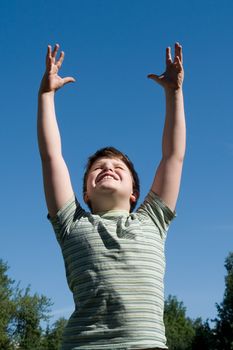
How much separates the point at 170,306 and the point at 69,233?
73.4 meters

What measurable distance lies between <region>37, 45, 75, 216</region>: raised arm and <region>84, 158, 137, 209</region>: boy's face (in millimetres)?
169

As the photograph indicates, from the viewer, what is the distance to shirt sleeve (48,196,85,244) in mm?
3662

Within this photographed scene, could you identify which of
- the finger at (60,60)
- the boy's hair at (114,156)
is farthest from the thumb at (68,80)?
the boy's hair at (114,156)

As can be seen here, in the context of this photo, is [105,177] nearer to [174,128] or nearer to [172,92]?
[174,128]

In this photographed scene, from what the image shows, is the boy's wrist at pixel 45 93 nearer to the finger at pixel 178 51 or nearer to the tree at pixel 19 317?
the finger at pixel 178 51

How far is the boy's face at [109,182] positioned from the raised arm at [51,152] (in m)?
0.17

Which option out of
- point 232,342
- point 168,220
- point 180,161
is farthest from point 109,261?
point 232,342

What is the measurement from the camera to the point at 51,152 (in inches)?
150

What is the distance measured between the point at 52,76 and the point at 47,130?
18.5 inches

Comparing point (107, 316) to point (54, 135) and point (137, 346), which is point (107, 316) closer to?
point (137, 346)

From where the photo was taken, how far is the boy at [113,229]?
3244mm

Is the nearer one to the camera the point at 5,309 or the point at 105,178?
the point at 105,178

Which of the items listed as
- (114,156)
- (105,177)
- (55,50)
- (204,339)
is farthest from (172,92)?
(204,339)

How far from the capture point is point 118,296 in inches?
129
